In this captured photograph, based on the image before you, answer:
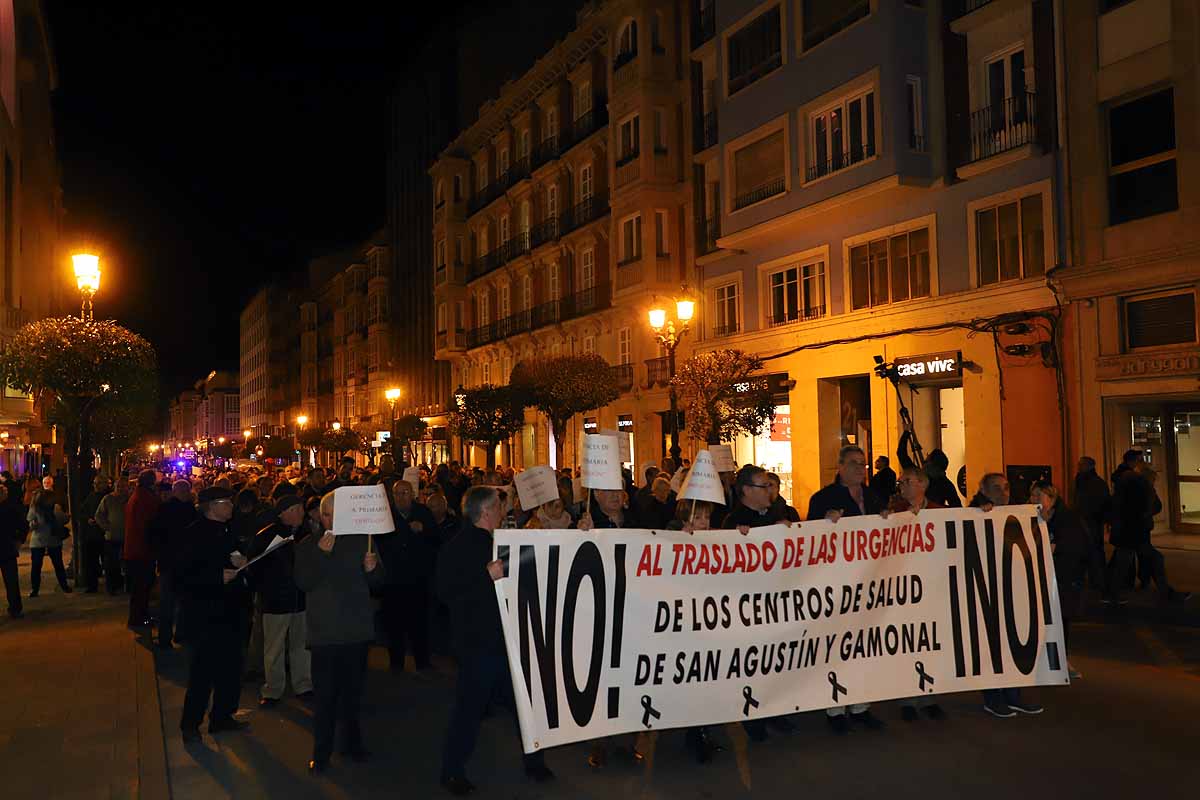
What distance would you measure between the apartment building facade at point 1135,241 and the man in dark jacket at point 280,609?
14800mm

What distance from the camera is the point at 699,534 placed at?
262 inches

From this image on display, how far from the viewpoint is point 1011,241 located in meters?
19.9

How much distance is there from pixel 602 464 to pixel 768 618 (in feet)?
5.19

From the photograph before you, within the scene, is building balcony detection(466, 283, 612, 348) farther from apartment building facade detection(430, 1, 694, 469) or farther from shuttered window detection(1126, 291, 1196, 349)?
shuttered window detection(1126, 291, 1196, 349)

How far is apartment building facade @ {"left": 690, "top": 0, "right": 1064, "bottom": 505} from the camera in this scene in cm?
1956

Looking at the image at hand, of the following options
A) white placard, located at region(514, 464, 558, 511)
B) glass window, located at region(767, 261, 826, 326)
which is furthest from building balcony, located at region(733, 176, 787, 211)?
white placard, located at region(514, 464, 558, 511)

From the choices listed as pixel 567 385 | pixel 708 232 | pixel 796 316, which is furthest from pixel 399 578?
pixel 708 232

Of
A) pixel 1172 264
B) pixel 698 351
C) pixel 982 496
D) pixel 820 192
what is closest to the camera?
pixel 982 496

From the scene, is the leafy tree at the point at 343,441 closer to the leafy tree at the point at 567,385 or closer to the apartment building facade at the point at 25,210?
the apartment building facade at the point at 25,210

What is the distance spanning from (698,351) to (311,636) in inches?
918

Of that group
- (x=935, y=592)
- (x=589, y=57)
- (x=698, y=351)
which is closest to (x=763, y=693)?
(x=935, y=592)

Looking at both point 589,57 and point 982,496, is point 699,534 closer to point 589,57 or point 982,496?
point 982,496

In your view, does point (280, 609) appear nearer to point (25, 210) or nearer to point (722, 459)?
point (722, 459)

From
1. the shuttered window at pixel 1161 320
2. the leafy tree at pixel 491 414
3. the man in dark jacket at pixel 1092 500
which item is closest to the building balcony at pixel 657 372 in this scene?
the leafy tree at pixel 491 414
